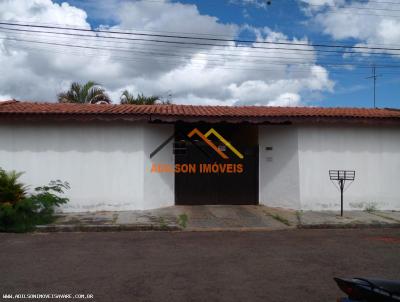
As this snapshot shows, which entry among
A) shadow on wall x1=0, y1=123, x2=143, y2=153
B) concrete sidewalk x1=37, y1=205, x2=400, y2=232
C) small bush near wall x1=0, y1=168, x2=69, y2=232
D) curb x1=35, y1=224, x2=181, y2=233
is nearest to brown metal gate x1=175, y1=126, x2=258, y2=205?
concrete sidewalk x1=37, y1=205, x2=400, y2=232

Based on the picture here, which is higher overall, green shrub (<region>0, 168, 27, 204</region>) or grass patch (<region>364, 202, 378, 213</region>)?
green shrub (<region>0, 168, 27, 204</region>)

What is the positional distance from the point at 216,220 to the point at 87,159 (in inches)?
156

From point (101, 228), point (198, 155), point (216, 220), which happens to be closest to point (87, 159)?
point (101, 228)

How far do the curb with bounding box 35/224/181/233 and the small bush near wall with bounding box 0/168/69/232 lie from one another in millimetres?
354

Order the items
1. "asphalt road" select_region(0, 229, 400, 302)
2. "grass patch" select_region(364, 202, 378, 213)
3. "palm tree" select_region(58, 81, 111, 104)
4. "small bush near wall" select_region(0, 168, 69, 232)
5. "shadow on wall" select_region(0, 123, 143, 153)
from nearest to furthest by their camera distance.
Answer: "asphalt road" select_region(0, 229, 400, 302) → "small bush near wall" select_region(0, 168, 69, 232) → "shadow on wall" select_region(0, 123, 143, 153) → "grass patch" select_region(364, 202, 378, 213) → "palm tree" select_region(58, 81, 111, 104)

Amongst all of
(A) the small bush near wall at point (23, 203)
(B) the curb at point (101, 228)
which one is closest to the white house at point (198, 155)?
(A) the small bush near wall at point (23, 203)

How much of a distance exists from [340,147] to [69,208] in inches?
Answer: 314

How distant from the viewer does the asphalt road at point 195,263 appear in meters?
4.55

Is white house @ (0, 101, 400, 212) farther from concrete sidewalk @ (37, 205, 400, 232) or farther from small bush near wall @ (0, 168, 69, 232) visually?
concrete sidewalk @ (37, 205, 400, 232)

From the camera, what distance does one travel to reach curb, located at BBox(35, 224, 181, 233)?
8.23 meters

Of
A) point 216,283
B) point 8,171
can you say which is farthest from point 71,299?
point 8,171

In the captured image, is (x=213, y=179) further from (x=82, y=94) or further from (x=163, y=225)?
(x=82, y=94)

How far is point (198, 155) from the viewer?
38.6ft

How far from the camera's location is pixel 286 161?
11.1m
